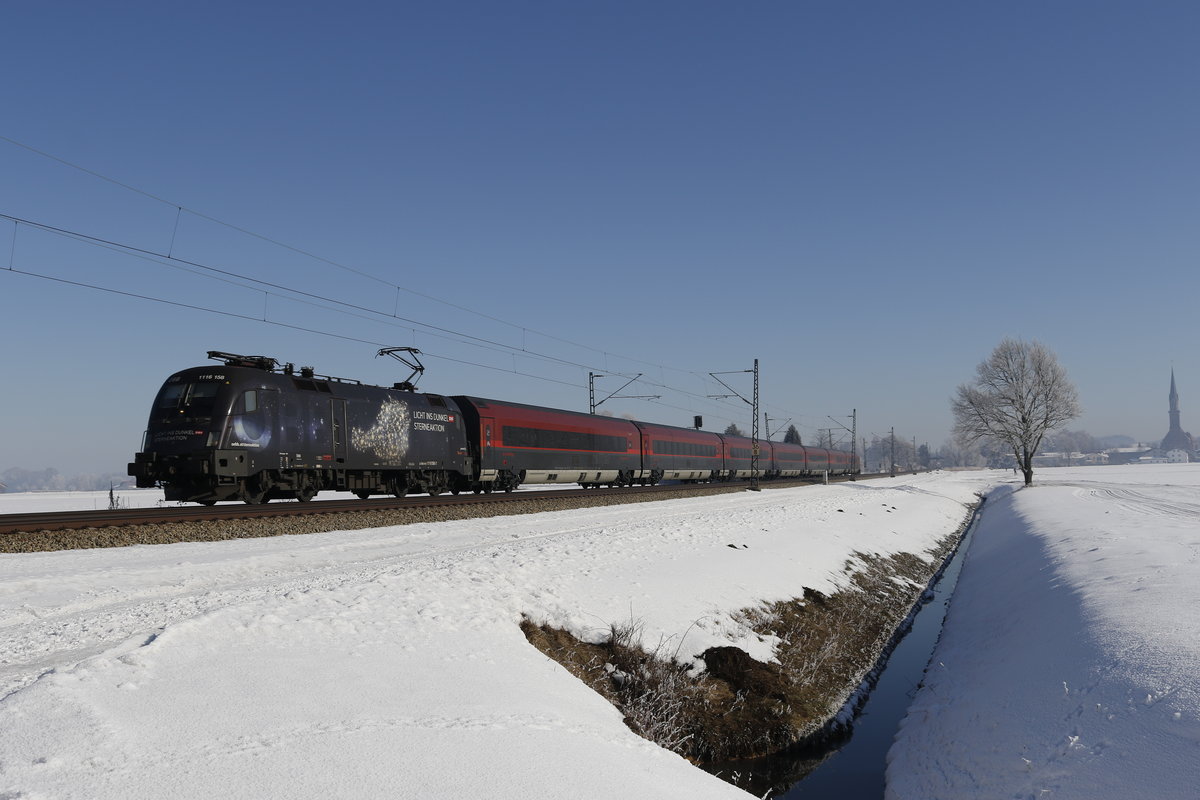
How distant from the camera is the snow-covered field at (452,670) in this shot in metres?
5.10

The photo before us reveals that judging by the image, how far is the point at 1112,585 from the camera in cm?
1273

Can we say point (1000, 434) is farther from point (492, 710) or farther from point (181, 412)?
point (492, 710)

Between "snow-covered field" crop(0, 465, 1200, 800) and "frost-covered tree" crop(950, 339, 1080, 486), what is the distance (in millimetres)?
51366

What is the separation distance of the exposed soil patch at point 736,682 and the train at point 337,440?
14.3m

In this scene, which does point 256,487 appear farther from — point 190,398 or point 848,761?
point 848,761

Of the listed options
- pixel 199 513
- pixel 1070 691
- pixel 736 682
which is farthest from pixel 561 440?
pixel 1070 691

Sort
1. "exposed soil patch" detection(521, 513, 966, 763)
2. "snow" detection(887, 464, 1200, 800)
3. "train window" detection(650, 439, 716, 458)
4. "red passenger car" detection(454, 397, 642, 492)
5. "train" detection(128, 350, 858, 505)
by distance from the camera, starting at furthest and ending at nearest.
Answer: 1. "train window" detection(650, 439, 716, 458)
2. "red passenger car" detection(454, 397, 642, 492)
3. "train" detection(128, 350, 858, 505)
4. "exposed soil patch" detection(521, 513, 966, 763)
5. "snow" detection(887, 464, 1200, 800)

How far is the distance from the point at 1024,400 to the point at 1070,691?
6204cm

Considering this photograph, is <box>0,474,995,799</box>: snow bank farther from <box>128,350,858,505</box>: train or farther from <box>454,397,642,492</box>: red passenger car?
<box>454,397,642,492</box>: red passenger car

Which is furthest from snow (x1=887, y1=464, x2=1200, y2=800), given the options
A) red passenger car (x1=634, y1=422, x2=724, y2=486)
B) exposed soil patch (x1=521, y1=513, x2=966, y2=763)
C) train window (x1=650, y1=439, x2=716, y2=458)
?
train window (x1=650, y1=439, x2=716, y2=458)

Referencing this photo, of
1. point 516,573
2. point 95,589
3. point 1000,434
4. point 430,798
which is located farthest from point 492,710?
point 1000,434

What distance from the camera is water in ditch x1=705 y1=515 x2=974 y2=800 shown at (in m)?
9.03

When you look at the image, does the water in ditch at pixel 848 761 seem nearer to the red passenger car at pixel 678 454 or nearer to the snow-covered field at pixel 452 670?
the snow-covered field at pixel 452 670

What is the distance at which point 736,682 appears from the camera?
1038 centimetres
